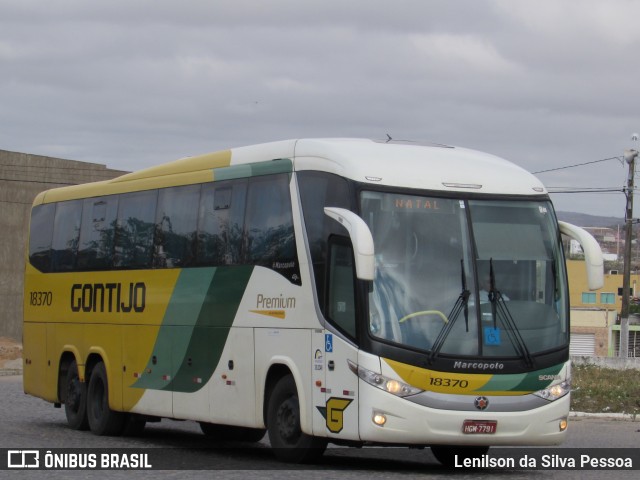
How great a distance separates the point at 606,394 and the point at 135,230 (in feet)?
38.0

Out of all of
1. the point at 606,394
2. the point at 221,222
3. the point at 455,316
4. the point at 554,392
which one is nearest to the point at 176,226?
the point at 221,222

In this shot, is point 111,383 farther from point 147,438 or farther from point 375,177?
point 375,177

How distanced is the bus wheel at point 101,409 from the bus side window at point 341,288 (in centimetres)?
707

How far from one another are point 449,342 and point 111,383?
7.86 metres

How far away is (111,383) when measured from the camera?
19.6 meters

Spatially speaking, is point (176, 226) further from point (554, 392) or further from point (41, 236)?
point (554, 392)

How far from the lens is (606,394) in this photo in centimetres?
2619

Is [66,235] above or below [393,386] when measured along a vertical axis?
above

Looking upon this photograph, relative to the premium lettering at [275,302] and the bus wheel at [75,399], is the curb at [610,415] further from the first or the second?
the premium lettering at [275,302]

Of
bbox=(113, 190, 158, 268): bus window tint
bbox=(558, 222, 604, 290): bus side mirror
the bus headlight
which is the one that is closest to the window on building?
bbox=(113, 190, 158, 268): bus window tint

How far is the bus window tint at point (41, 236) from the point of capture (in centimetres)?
2223

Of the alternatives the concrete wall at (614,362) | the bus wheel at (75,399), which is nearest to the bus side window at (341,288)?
the bus wheel at (75,399)

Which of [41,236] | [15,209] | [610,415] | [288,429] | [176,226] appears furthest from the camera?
[15,209]

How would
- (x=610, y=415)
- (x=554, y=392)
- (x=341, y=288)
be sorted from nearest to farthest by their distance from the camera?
(x=341, y=288) → (x=554, y=392) → (x=610, y=415)
